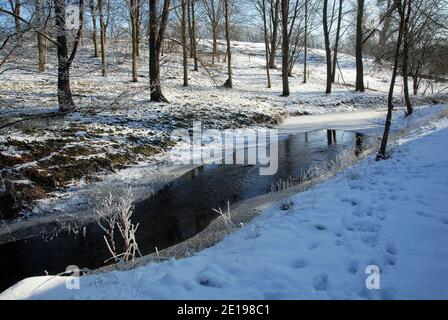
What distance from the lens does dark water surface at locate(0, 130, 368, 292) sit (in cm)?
633

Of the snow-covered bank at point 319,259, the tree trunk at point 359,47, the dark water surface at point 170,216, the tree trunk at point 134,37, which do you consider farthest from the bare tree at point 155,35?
the tree trunk at point 359,47

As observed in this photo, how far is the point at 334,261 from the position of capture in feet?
13.7

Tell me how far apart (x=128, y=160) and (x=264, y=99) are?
13.4m

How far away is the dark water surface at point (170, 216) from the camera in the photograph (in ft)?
20.8

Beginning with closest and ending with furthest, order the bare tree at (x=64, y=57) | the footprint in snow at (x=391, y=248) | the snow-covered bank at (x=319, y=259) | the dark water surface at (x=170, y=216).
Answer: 1. the snow-covered bank at (x=319, y=259)
2. the footprint in snow at (x=391, y=248)
3. the dark water surface at (x=170, y=216)
4. the bare tree at (x=64, y=57)

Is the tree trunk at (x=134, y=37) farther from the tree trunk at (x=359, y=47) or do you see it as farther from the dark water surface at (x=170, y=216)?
the tree trunk at (x=359, y=47)

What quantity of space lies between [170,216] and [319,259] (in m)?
4.65

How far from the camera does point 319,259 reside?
13.9ft

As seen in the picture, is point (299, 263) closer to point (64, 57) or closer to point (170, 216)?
point (170, 216)

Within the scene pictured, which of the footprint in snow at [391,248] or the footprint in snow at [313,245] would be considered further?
the footprint in snow at [313,245]

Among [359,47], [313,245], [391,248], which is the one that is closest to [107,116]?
[313,245]

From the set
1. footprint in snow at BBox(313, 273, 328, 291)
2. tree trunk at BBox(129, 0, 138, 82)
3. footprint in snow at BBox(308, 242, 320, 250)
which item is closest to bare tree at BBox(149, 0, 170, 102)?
tree trunk at BBox(129, 0, 138, 82)

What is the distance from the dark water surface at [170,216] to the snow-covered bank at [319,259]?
2232 millimetres

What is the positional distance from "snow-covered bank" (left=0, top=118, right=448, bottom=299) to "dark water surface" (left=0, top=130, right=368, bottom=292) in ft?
7.32
